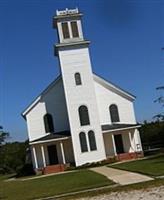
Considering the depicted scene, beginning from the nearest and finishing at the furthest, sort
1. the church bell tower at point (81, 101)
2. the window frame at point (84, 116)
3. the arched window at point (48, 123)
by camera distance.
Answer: the church bell tower at point (81, 101) → the window frame at point (84, 116) → the arched window at point (48, 123)

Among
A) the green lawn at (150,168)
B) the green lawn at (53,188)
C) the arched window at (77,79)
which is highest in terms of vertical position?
the arched window at (77,79)

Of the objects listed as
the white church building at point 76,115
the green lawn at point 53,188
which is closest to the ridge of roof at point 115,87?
the white church building at point 76,115

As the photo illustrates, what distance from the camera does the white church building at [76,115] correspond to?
146 feet

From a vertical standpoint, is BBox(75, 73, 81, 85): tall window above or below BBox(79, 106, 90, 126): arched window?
above

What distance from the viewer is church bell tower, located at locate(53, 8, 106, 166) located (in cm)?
4438

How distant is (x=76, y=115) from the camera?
44562mm

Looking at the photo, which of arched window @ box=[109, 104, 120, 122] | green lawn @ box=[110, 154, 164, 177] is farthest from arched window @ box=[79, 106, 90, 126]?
green lawn @ box=[110, 154, 164, 177]

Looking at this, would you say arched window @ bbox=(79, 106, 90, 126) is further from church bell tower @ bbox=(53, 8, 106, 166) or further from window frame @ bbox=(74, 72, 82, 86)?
window frame @ bbox=(74, 72, 82, 86)

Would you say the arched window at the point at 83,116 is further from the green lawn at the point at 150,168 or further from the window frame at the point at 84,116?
the green lawn at the point at 150,168

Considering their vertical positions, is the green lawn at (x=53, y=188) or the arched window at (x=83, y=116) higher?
the arched window at (x=83, y=116)

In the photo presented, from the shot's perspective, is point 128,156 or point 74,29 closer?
point 128,156

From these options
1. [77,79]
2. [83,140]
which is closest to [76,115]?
[83,140]

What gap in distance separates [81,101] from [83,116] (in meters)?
1.42

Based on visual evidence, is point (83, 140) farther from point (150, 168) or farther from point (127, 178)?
point (127, 178)
